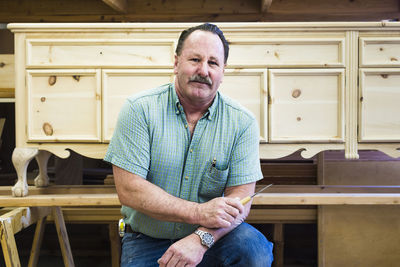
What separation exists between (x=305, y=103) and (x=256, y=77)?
10.9 inches

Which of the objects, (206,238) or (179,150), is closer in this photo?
(206,238)

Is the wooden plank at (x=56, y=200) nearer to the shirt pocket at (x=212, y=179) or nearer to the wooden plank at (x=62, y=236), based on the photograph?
the wooden plank at (x=62, y=236)

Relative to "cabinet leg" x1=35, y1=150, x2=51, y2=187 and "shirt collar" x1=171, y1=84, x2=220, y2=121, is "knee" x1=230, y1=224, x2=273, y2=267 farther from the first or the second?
"cabinet leg" x1=35, y1=150, x2=51, y2=187

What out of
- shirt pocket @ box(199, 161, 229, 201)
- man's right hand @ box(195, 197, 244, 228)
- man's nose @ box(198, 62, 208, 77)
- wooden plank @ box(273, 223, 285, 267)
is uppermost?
man's nose @ box(198, 62, 208, 77)

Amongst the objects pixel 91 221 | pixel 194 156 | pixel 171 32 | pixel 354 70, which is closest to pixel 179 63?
pixel 194 156

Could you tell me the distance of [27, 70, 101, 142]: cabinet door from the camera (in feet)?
6.31

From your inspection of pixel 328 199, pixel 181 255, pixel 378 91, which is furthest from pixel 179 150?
pixel 378 91

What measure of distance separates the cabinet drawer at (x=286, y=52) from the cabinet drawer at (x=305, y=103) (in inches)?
2.6

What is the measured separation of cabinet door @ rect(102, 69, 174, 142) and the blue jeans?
65cm

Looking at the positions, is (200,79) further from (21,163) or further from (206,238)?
(21,163)

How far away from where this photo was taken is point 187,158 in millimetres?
1453

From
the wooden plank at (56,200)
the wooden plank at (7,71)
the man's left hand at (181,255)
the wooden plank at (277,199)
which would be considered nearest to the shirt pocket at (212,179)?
the man's left hand at (181,255)

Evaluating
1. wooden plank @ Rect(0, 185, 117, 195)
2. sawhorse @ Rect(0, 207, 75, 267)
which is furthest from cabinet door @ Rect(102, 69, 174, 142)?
sawhorse @ Rect(0, 207, 75, 267)

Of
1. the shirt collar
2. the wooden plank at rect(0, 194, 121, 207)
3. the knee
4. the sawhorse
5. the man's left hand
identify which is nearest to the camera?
the man's left hand
